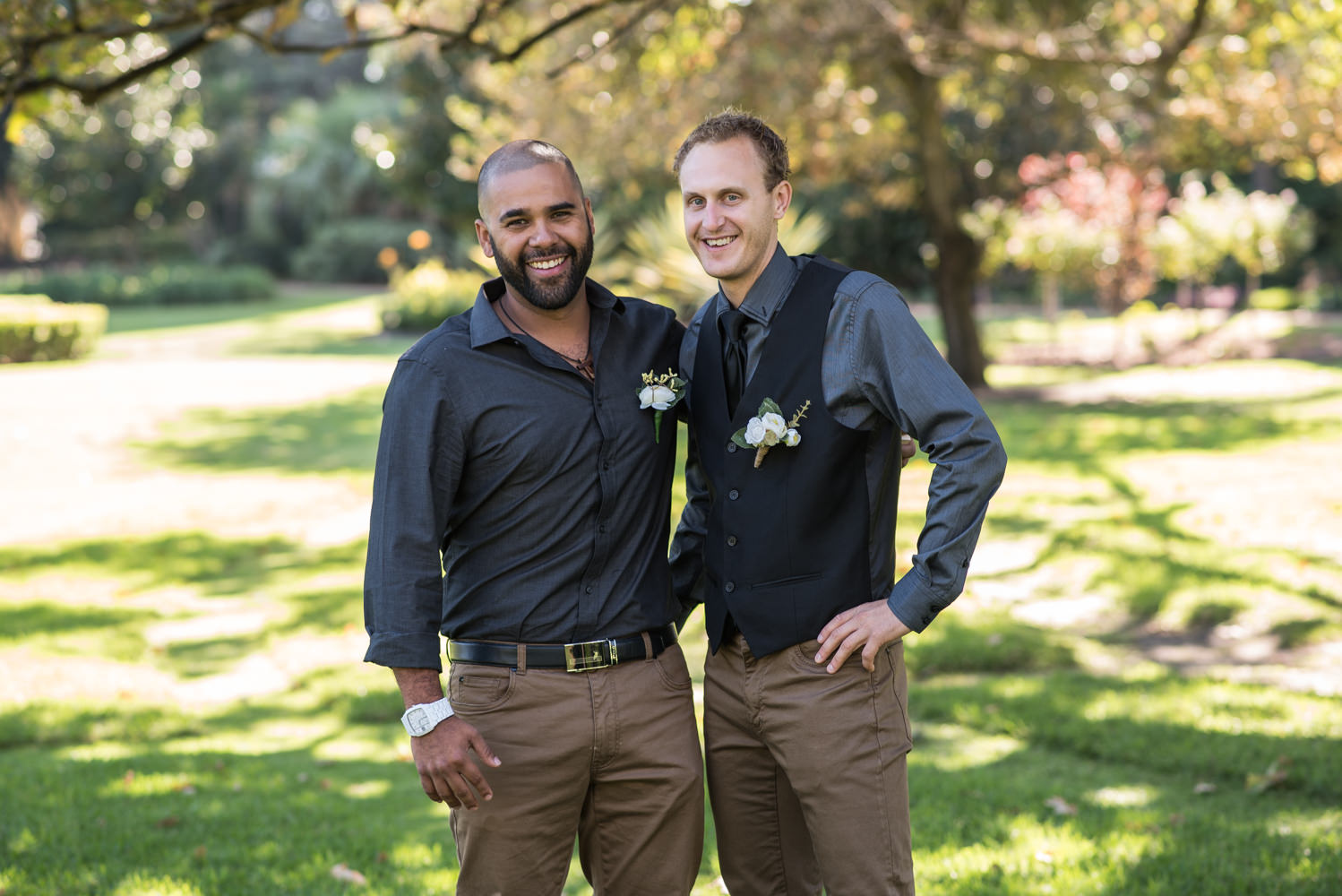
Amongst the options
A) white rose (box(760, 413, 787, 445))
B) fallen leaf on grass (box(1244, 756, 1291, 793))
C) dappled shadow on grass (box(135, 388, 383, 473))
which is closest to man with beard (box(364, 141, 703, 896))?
white rose (box(760, 413, 787, 445))

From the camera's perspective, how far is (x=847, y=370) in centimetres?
273

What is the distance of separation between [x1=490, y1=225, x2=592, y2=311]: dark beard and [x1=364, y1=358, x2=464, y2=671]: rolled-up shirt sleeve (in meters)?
0.30

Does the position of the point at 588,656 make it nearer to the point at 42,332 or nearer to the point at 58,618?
the point at 58,618

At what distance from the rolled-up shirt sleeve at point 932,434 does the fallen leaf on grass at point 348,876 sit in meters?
2.33

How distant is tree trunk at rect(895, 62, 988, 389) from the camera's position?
14554mm

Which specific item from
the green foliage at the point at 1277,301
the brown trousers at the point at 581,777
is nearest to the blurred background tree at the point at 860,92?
the green foliage at the point at 1277,301

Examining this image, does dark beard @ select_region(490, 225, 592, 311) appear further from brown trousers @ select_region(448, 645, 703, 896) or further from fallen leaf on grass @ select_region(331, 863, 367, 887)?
fallen leaf on grass @ select_region(331, 863, 367, 887)

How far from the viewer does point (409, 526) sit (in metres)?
2.71

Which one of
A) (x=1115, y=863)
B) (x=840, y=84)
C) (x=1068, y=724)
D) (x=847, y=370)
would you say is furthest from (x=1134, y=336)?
(x=847, y=370)

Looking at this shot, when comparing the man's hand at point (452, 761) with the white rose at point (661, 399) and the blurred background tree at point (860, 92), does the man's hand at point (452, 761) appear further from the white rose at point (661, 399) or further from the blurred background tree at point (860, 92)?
the blurred background tree at point (860, 92)

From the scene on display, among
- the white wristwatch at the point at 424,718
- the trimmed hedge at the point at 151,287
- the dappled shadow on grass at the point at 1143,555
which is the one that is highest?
the trimmed hedge at the point at 151,287

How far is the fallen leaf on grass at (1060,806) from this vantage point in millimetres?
4543

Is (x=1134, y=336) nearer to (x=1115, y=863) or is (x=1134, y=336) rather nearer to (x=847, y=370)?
(x=1115, y=863)

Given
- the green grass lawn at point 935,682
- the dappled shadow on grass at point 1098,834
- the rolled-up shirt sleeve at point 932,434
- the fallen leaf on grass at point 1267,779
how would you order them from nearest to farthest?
1. the rolled-up shirt sleeve at point 932,434
2. the dappled shadow on grass at point 1098,834
3. the green grass lawn at point 935,682
4. the fallen leaf on grass at point 1267,779
